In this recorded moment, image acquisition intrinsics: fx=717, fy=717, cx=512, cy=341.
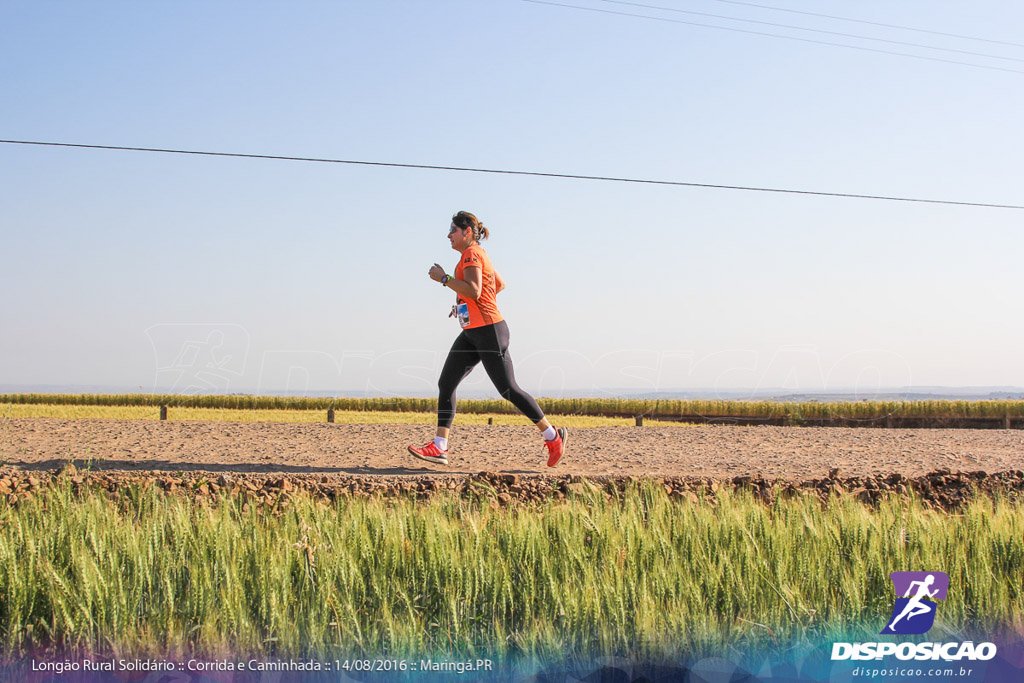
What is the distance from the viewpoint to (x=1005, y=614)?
233 cm

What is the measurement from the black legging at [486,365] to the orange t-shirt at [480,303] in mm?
54

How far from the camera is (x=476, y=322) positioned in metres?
5.34

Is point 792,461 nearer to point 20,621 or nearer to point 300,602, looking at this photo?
point 300,602

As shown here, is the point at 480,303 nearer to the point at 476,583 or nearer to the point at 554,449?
the point at 554,449

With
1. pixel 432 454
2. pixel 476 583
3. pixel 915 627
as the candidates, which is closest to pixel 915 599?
pixel 915 627

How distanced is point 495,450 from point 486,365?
150 cm

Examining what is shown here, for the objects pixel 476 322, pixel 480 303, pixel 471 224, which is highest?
pixel 471 224

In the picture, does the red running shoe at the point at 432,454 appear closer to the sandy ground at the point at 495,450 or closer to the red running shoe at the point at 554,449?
the sandy ground at the point at 495,450

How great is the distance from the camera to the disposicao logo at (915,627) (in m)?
2.00

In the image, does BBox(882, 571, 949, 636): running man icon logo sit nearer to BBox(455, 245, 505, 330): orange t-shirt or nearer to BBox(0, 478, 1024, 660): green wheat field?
BBox(0, 478, 1024, 660): green wheat field

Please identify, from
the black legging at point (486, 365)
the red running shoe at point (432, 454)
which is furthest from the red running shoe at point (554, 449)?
the red running shoe at point (432, 454)

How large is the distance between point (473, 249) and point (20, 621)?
3.68 metres

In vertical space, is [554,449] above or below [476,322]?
below

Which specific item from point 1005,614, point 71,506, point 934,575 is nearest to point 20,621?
point 71,506
